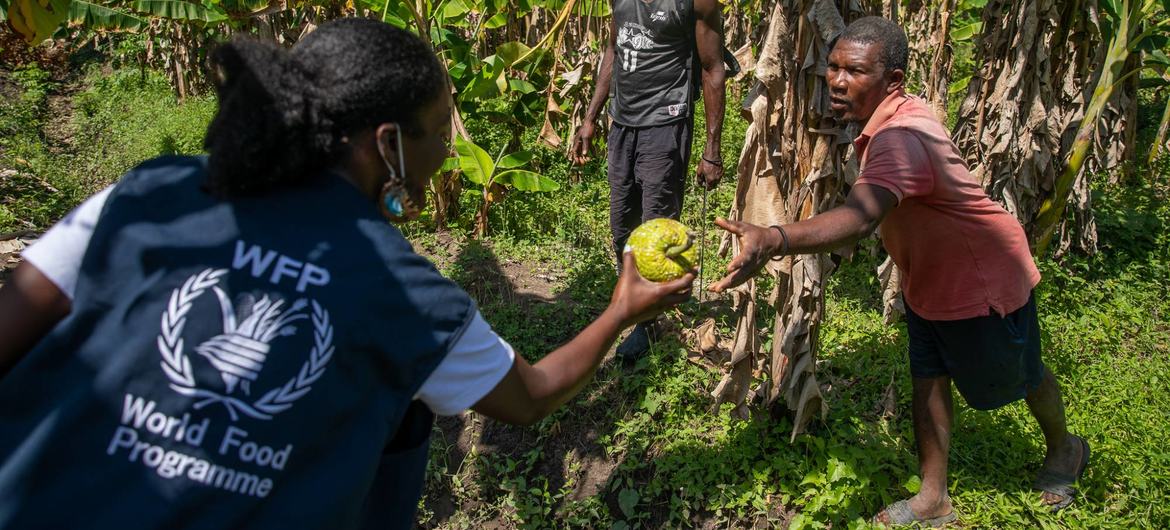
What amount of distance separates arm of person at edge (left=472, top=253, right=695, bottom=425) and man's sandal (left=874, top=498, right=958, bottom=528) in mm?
1765

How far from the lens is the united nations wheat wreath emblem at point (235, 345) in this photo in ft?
4.61

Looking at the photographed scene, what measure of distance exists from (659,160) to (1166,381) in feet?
9.08

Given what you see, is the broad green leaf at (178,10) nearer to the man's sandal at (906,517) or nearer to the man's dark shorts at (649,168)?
the man's dark shorts at (649,168)

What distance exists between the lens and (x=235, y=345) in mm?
1418

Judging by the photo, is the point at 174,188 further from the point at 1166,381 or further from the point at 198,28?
the point at 198,28

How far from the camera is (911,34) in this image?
9.12 m

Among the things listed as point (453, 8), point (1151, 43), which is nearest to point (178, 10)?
point (453, 8)

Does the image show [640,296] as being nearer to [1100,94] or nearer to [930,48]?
[1100,94]

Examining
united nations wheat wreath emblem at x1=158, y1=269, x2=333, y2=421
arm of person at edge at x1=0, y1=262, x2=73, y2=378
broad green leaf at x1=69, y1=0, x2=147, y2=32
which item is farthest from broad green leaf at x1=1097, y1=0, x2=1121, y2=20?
broad green leaf at x1=69, y1=0, x2=147, y2=32

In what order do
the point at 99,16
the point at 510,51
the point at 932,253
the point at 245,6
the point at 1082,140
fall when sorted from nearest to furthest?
the point at 932,253
the point at 1082,140
the point at 510,51
the point at 245,6
the point at 99,16

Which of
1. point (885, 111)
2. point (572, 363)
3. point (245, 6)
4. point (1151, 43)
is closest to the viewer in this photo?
point (572, 363)

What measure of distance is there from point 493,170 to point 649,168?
1.73 metres

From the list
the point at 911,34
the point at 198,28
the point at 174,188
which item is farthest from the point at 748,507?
the point at 198,28

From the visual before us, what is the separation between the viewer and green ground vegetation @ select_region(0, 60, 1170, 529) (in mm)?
3443
